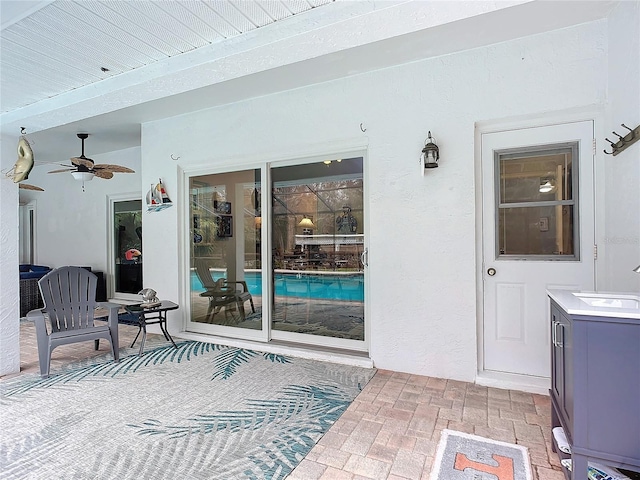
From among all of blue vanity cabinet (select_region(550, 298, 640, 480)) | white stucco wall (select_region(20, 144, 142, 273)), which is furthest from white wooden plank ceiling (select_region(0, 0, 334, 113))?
white stucco wall (select_region(20, 144, 142, 273))

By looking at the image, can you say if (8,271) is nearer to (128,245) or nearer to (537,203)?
(128,245)

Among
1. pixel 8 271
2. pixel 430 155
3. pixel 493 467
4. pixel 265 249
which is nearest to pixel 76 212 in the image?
pixel 8 271

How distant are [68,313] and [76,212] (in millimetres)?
4503

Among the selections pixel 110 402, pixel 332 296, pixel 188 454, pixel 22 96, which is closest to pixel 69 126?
pixel 22 96

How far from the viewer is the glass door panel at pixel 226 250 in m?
4.29

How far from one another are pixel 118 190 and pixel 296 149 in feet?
15.0

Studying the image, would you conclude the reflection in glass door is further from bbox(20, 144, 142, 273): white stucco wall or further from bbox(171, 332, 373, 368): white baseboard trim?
bbox(20, 144, 142, 273): white stucco wall

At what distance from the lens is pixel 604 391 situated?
1.53m

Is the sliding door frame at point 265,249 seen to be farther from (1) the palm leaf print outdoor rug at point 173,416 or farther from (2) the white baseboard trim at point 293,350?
(1) the palm leaf print outdoor rug at point 173,416

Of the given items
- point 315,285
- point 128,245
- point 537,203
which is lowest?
point 315,285

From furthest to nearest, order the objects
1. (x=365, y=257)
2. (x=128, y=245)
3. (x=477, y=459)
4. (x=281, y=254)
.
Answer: (x=128, y=245), (x=281, y=254), (x=365, y=257), (x=477, y=459)

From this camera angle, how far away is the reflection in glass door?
12.5ft

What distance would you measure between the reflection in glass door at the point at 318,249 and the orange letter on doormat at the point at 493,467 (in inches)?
71.1

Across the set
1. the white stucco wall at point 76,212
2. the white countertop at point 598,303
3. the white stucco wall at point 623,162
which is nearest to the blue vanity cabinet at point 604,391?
the white countertop at point 598,303
